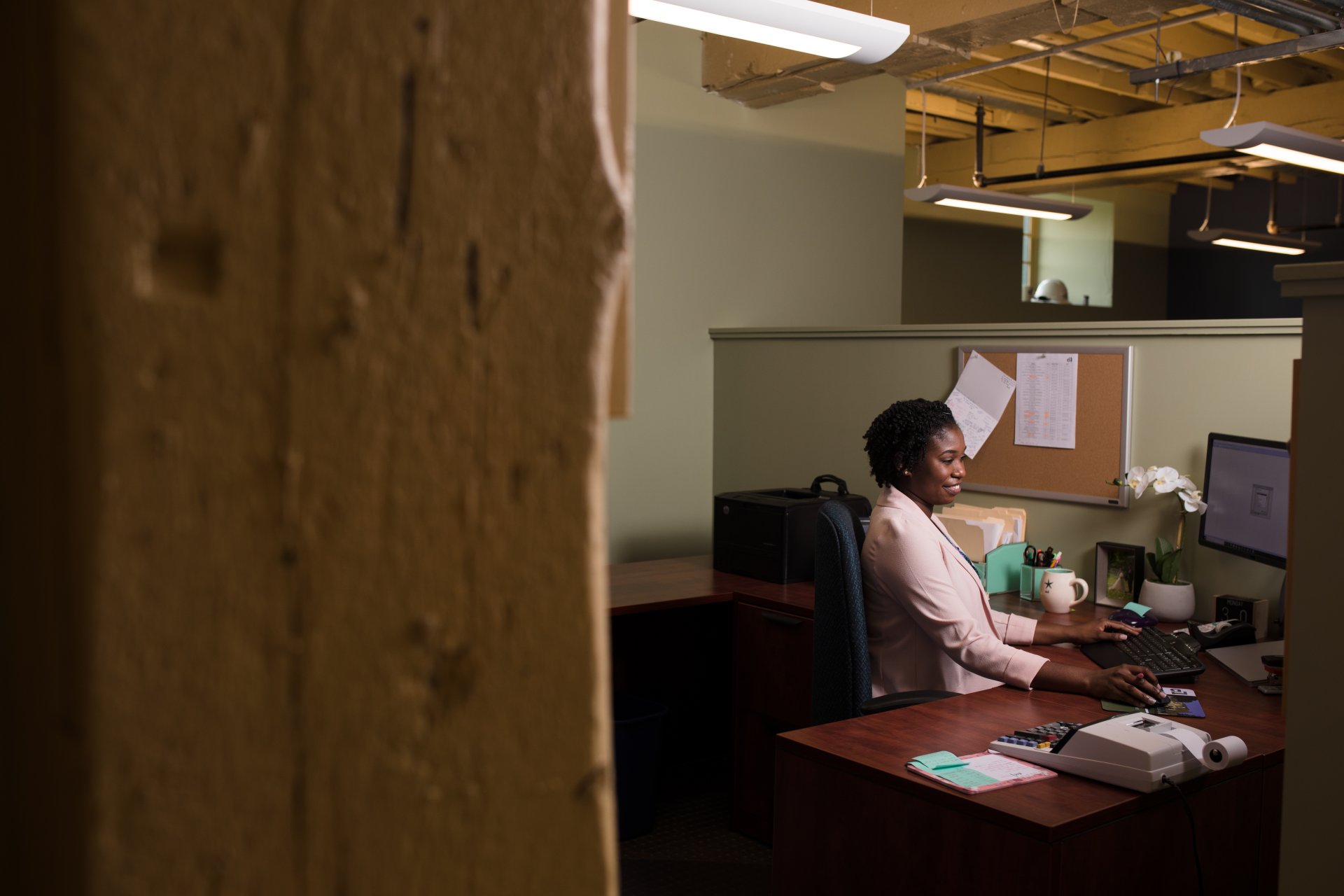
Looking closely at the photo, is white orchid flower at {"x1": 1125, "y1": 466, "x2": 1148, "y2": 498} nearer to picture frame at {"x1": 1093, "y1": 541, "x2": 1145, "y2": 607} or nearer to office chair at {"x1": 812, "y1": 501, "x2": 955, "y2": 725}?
picture frame at {"x1": 1093, "y1": 541, "x2": 1145, "y2": 607}

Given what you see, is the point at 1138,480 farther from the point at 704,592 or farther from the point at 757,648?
the point at 704,592

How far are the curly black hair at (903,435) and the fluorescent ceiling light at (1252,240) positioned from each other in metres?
5.79

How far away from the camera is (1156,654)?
8.57 ft

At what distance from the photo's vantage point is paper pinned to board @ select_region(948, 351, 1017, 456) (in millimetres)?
3693

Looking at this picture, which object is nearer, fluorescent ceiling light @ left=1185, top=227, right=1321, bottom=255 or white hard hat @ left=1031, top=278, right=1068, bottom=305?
fluorescent ceiling light @ left=1185, top=227, right=1321, bottom=255

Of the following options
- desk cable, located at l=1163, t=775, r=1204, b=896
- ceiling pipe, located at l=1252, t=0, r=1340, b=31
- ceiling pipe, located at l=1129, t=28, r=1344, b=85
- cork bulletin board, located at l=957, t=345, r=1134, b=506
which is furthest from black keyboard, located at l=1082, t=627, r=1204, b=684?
ceiling pipe, located at l=1129, t=28, r=1344, b=85

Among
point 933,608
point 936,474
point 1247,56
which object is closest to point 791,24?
point 936,474

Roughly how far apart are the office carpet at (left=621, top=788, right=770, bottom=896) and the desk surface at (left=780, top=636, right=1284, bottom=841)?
3.80ft

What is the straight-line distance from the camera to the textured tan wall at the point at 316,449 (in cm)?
33

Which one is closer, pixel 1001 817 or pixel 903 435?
pixel 1001 817

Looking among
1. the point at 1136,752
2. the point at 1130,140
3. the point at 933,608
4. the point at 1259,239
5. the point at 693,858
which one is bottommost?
the point at 693,858

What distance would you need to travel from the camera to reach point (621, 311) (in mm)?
419

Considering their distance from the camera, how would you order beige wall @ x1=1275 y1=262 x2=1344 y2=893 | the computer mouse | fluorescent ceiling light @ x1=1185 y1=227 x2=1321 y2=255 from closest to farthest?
beige wall @ x1=1275 y1=262 x2=1344 y2=893 → the computer mouse → fluorescent ceiling light @ x1=1185 y1=227 x2=1321 y2=255

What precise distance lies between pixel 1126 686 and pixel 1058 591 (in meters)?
0.88
